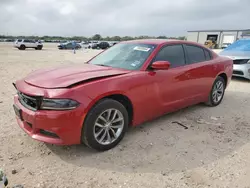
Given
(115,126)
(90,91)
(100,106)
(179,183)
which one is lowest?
(179,183)

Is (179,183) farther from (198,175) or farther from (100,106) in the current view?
(100,106)

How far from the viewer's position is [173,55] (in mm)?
4113

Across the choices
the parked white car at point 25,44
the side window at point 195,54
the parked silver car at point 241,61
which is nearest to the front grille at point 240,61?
the parked silver car at point 241,61

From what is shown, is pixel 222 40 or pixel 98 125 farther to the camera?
pixel 222 40

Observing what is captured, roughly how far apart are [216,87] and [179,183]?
3.29 m

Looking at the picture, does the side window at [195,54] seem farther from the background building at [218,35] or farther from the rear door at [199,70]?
the background building at [218,35]

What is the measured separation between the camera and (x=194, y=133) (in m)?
3.81

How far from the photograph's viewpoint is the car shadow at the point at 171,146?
289 centimetres

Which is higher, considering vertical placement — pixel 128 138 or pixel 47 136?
pixel 47 136

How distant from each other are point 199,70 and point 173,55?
744mm

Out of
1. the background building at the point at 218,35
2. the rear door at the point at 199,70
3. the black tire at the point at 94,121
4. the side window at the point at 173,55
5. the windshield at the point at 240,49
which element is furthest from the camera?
the background building at the point at 218,35

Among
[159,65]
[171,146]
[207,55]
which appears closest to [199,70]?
[207,55]

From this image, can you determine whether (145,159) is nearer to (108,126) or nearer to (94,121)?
(108,126)

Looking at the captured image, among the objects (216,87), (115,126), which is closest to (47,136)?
(115,126)
